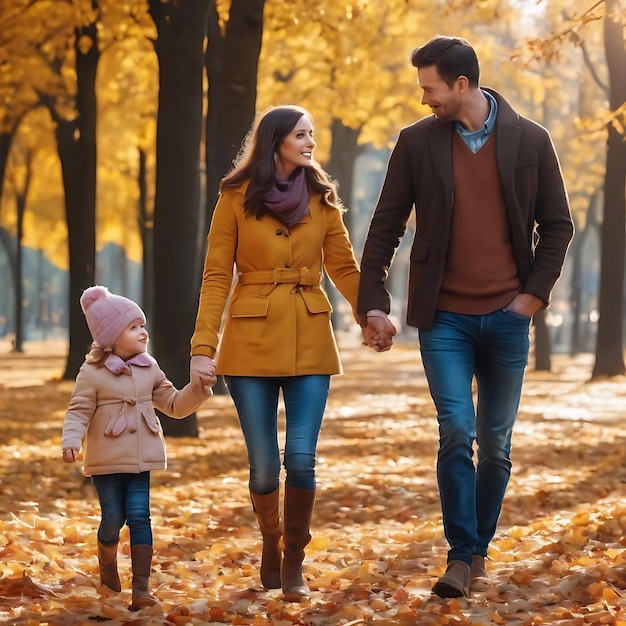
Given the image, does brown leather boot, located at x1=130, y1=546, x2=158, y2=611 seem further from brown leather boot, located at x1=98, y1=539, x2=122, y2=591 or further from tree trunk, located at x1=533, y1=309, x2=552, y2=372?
tree trunk, located at x1=533, y1=309, x2=552, y2=372

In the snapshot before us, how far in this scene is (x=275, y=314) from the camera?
5.62 meters

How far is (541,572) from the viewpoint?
6031 mm

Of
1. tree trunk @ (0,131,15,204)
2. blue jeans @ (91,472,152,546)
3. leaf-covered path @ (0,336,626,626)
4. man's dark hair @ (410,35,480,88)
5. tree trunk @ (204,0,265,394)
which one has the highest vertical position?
tree trunk @ (0,131,15,204)

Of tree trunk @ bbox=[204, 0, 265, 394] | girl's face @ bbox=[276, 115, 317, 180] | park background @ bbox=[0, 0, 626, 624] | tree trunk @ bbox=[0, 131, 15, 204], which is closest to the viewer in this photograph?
girl's face @ bbox=[276, 115, 317, 180]

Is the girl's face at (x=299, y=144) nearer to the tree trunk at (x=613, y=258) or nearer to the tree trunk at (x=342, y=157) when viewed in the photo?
the tree trunk at (x=613, y=258)

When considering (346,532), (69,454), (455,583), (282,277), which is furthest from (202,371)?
(346,532)

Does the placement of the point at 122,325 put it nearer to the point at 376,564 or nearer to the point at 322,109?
the point at 376,564

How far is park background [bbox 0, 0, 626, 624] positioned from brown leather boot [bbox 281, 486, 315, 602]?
1.08 feet

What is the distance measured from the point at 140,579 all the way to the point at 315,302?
4.81ft

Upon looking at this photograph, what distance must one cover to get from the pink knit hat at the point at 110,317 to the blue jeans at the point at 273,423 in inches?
22.4

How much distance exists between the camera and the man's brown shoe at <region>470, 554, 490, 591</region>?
564 cm

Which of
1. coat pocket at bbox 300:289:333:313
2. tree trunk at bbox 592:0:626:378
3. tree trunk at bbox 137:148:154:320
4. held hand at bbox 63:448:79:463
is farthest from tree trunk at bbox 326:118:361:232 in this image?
held hand at bbox 63:448:79:463

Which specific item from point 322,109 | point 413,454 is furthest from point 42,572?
point 322,109

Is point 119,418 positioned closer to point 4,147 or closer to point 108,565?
point 108,565
